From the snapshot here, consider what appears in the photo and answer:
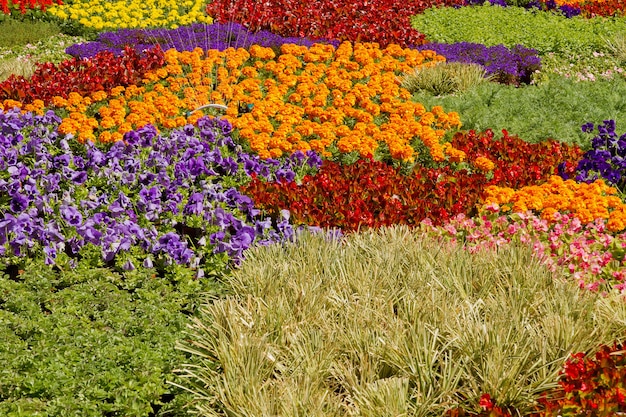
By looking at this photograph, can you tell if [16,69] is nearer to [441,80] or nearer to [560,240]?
[441,80]

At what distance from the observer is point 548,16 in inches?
574

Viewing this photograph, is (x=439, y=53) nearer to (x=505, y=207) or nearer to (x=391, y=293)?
(x=505, y=207)

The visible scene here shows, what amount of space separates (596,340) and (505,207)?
2307mm

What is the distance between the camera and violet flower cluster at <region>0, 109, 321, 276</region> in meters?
5.85

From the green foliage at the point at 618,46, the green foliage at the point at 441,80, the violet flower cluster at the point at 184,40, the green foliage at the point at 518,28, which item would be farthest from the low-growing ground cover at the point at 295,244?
the green foliage at the point at 518,28

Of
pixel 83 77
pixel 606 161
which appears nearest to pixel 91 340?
pixel 606 161

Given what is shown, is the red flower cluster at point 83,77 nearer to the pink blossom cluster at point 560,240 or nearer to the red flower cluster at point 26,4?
the red flower cluster at point 26,4

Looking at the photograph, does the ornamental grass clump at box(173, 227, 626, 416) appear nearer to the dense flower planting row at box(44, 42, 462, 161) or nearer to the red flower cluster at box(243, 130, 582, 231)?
the red flower cluster at box(243, 130, 582, 231)

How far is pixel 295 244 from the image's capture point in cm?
541

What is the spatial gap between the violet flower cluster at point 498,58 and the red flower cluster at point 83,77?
4.38m

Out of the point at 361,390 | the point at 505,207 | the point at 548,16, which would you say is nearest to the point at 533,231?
the point at 505,207

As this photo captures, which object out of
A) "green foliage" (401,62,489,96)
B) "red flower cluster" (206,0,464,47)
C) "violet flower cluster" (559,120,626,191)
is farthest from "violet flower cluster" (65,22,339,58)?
"violet flower cluster" (559,120,626,191)

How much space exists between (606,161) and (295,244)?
3346mm

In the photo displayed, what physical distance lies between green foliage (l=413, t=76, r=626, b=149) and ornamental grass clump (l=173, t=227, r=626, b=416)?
3.59 m
